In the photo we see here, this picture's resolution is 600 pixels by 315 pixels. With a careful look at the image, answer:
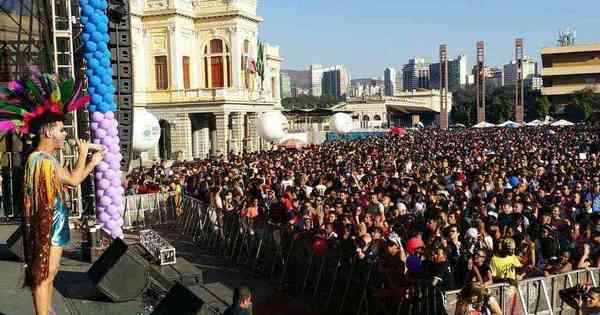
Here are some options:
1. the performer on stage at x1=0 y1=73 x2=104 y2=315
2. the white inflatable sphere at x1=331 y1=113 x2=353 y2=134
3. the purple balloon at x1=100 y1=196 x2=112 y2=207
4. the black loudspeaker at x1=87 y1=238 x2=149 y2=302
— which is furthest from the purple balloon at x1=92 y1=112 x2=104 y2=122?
the white inflatable sphere at x1=331 y1=113 x2=353 y2=134

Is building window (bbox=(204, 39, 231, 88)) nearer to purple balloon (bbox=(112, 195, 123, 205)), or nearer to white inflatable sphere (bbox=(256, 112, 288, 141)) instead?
white inflatable sphere (bbox=(256, 112, 288, 141))

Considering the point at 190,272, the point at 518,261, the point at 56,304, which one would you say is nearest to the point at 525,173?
the point at 518,261

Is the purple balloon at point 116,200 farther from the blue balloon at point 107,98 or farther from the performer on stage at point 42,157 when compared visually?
the performer on stage at point 42,157

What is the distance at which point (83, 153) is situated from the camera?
488 cm

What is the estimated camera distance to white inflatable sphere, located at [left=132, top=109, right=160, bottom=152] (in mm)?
22453

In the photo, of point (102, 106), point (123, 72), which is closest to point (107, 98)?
point (102, 106)

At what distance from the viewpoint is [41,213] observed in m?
4.99

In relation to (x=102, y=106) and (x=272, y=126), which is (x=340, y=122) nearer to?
(x=272, y=126)

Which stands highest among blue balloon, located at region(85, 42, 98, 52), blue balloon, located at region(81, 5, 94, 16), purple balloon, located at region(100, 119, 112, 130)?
blue balloon, located at region(81, 5, 94, 16)

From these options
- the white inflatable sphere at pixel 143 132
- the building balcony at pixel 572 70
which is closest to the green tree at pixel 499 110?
the building balcony at pixel 572 70

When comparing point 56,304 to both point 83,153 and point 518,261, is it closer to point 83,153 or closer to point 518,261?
point 83,153

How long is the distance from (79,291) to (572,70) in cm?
10668

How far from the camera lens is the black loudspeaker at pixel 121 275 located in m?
→ 7.64

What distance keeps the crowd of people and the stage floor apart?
132cm
